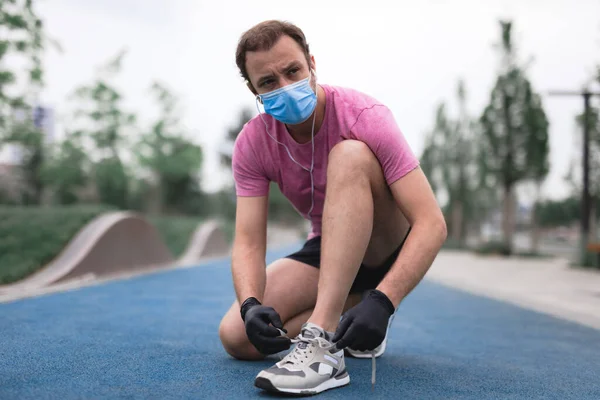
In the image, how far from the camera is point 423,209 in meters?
2.16

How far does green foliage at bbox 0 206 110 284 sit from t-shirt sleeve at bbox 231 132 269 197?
14.6 feet

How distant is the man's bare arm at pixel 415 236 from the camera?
2.04 metres

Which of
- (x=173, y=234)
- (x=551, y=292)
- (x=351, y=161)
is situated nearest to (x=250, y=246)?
(x=351, y=161)

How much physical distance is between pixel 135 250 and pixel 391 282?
7.85 metres

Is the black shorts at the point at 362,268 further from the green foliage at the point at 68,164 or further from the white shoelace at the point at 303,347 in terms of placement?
the green foliage at the point at 68,164

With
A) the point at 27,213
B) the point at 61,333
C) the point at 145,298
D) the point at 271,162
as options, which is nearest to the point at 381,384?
the point at 271,162

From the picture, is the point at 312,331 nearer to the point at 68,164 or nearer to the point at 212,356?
the point at 212,356

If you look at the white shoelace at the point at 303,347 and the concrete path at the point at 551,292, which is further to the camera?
the concrete path at the point at 551,292

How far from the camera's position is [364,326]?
6.15 feet

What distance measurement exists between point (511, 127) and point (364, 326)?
66.1 ft

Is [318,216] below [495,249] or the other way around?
the other way around

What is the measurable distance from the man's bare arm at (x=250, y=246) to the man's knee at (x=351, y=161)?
18.6 inches

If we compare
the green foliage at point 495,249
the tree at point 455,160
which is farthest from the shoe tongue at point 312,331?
the tree at point 455,160

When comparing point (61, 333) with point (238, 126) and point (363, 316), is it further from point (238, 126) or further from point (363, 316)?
point (238, 126)
